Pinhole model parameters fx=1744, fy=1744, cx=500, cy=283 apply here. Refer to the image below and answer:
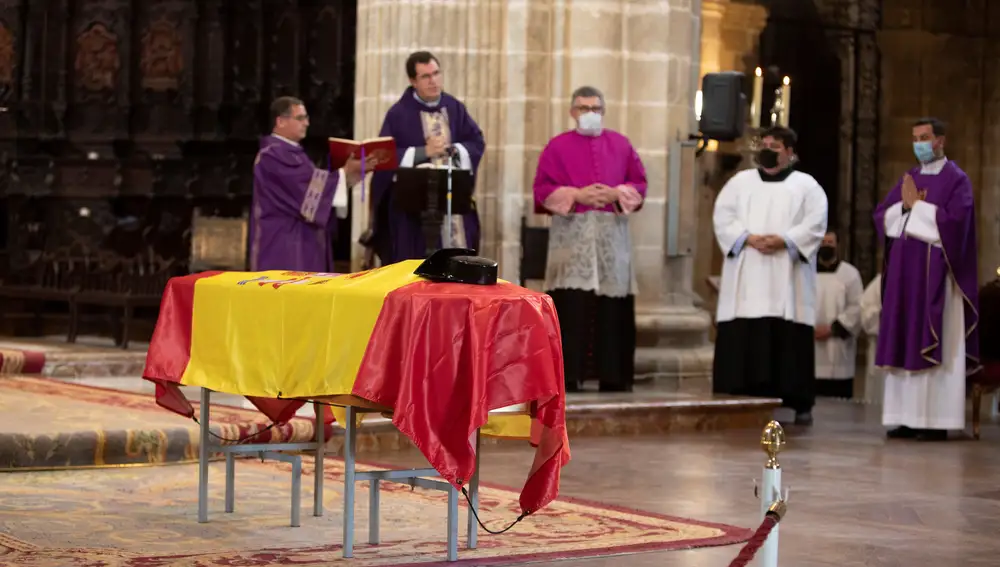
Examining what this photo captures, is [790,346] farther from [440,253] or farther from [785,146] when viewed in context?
[440,253]

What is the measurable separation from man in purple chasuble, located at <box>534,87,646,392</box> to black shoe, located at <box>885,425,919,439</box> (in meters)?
1.66

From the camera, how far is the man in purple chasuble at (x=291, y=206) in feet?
31.5

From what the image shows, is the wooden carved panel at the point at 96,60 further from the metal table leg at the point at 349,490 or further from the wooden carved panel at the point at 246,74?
the metal table leg at the point at 349,490

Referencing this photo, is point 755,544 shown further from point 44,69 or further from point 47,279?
point 44,69

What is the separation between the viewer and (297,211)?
9.77 metres

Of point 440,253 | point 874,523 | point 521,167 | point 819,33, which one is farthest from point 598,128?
point 819,33

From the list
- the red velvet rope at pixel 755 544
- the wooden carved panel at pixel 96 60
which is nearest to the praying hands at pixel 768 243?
the red velvet rope at pixel 755 544

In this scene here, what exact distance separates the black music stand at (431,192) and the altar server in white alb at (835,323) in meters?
4.05

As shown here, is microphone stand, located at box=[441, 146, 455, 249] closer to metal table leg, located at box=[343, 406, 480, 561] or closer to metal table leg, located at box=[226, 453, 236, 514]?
metal table leg, located at box=[226, 453, 236, 514]

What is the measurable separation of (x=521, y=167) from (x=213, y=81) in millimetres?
5107

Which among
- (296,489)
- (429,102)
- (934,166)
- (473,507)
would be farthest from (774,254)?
(473,507)

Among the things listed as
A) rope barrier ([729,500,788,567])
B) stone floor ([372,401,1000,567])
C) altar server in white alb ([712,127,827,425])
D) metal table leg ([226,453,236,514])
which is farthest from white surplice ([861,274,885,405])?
rope barrier ([729,500,788,567])

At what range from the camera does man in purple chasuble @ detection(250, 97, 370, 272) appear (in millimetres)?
9594

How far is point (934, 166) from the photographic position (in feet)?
33.2
